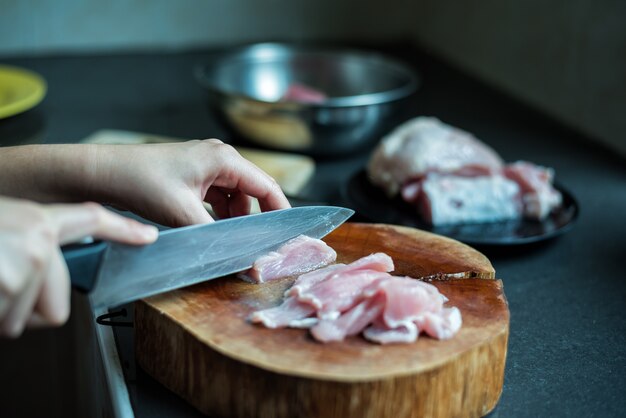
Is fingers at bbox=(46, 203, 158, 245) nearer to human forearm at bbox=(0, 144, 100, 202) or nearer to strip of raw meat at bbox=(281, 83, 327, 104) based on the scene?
human forearm at bbox=(0, 144, 100, 202)

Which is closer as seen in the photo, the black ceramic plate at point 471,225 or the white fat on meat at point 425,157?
the black ceramic plate at point 471,225

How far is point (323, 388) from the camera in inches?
32.7

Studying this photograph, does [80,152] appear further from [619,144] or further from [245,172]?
[619,144]

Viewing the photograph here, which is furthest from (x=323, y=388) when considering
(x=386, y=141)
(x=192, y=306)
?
(x=386, y=141)

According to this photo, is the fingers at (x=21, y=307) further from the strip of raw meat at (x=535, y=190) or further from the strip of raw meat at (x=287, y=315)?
the strip of raw meat at (x=535, y=190)

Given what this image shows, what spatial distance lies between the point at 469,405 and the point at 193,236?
40 cm

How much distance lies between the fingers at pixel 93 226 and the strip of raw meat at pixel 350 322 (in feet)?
0.76

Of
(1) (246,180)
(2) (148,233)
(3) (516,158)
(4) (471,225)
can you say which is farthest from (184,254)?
(3) (516,158)

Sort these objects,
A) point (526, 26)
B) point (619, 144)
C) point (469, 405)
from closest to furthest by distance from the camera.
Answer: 1. point (469, 405)
2. point (619, 144)
3. point (526, 26)

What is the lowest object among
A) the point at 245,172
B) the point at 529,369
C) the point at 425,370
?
the point at 529,369

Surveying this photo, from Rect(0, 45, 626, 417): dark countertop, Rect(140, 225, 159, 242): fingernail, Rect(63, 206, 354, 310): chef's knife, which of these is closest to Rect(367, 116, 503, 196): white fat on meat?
Rect(0, 45, 626, 417): dark countertop

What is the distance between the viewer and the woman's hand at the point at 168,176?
3.40 feet

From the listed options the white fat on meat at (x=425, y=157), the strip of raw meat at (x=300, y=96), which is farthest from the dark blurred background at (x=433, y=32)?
the strip of raw meat at (x=300, y=96)

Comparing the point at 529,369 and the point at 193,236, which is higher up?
the point at 193,236
